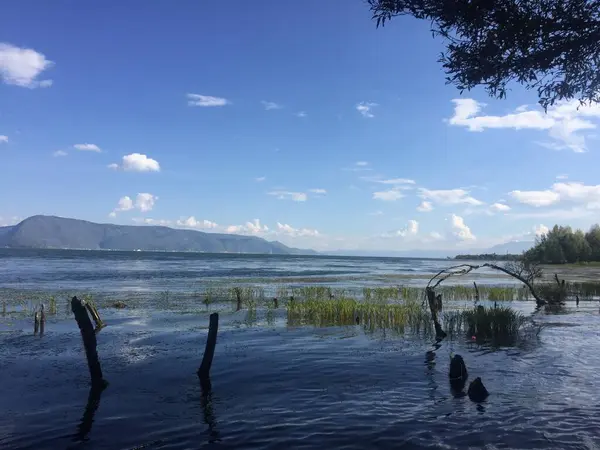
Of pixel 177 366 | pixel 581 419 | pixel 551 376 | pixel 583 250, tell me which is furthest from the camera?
pixel 583 250

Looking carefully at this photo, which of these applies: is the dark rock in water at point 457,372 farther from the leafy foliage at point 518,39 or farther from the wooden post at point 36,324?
A: the wooden post at point 36,324

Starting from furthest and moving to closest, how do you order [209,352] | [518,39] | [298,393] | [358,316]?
[358,316] < [209,352] < [298,393] < [518,39]

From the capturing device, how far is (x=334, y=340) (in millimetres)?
22703

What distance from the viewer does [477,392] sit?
1367 centimetres

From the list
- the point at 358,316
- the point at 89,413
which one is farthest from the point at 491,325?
the point at 89,413

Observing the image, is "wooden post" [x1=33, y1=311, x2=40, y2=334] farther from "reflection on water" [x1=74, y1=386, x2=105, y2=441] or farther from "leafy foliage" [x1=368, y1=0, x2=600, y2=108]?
"leafy foliage" [x1=368, y1=0, x2=600, y2=108]

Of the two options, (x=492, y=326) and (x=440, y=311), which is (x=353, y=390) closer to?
(x=492, y=326)

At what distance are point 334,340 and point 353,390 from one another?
308 inches

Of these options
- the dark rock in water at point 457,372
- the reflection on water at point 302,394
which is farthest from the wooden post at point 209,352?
the dark rock in water at point 457,372

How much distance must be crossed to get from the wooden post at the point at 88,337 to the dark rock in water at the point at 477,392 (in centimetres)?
1184

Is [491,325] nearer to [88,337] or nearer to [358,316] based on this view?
[358,316]

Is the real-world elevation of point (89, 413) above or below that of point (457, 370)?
below

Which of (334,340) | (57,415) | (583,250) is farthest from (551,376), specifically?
(583,250)

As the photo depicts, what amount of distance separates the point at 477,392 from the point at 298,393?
5460 millimetres
